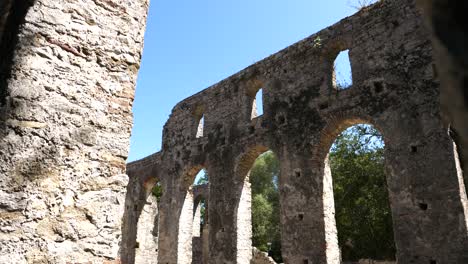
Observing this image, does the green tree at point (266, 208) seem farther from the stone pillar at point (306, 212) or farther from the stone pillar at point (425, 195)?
the stone pillar at point (425, 195)

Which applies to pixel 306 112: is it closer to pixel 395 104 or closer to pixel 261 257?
pixel 395 104

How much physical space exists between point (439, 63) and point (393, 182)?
8.84 meters

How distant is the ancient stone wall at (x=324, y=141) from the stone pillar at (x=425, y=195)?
0.8 inches

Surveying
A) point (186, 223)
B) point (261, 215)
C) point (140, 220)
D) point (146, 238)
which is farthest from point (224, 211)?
point (261, 215)

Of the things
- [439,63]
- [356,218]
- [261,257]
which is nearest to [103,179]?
[439,63]

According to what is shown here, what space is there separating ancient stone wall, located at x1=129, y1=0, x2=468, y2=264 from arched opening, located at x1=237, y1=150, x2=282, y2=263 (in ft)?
0.41

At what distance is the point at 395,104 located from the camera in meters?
9.16

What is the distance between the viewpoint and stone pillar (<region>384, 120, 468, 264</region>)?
766 cm

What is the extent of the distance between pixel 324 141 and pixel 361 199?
11.0m

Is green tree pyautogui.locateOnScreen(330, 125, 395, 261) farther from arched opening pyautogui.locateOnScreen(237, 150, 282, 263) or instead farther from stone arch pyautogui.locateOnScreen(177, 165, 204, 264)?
stone arch pyautogui.locateOnScreen(177, 165, 204, 264)

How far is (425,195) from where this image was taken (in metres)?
8.16

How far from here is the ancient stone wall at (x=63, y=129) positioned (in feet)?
8.25

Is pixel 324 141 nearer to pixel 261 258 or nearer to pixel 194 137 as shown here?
pixel 261 258

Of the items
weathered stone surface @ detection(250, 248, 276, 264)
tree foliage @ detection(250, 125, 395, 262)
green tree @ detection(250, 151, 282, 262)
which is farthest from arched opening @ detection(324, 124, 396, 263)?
weathered stone surface @ detection(250, 248, 276, 264)
